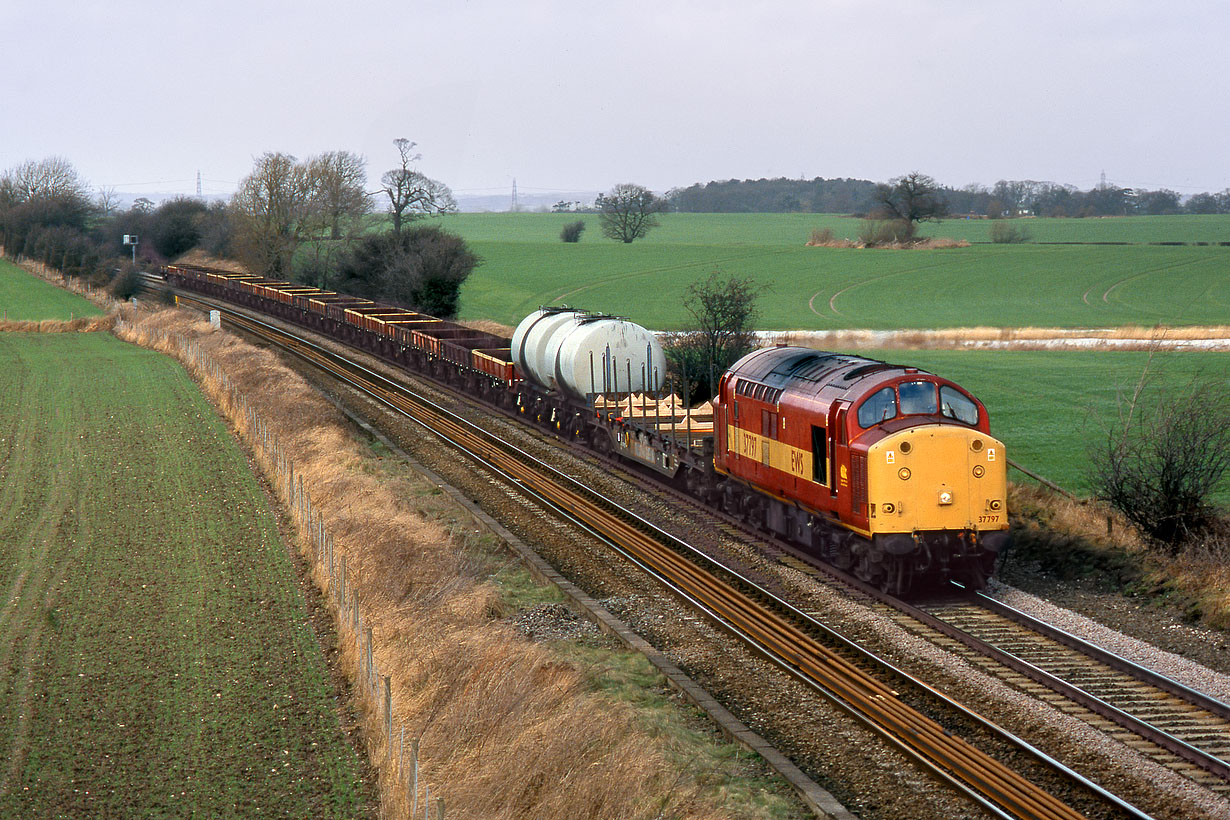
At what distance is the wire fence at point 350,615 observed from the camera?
10727 millimetres

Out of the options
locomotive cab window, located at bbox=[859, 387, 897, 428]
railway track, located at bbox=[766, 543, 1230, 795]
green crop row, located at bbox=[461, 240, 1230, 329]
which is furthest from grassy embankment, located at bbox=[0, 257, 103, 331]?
railway track, located at bbox=[766, 543, 1230, 795]

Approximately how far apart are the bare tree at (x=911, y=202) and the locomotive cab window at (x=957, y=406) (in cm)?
10638

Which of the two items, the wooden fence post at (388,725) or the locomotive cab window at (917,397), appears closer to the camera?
the wooden fence post at (388,725)

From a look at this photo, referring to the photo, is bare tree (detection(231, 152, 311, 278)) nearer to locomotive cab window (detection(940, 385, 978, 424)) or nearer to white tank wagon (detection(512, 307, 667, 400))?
white tank wagon (detection(512, 307, 667, 400))

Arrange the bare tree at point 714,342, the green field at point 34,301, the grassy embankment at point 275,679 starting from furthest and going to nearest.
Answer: the green field at point 34,301 < the bare tree at point 714,342 < the grassy embankment at point 275,679

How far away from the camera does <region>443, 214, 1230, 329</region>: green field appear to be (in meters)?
72.7

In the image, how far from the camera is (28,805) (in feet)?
37.1

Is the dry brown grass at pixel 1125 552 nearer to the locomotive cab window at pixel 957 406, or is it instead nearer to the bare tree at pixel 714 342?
the locomotive cab window at pixel 957 406

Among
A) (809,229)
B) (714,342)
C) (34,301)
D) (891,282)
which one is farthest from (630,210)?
(714,342)

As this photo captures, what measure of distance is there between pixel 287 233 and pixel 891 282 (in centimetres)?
4820

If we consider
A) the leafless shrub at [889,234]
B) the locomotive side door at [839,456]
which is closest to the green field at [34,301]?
the locomotive side door at [839,456]

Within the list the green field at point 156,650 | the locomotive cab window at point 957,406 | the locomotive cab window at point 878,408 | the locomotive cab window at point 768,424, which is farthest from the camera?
the locomotive cab window at point 768,424

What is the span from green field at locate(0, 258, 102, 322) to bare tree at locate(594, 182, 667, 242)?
70.6m

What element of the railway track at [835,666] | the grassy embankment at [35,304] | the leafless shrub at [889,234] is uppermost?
the leafless shrub at [889,234]
